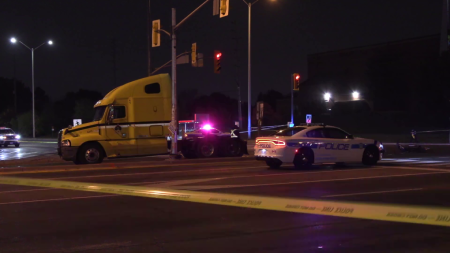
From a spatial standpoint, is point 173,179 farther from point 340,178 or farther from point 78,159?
point 78,159

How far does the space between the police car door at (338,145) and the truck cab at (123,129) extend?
7615 millimetres

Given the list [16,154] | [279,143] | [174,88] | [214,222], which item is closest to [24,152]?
[16,154]

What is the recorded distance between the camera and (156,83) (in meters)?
19.8

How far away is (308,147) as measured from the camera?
14.9m

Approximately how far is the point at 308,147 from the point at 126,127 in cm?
807

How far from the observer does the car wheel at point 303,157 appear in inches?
587

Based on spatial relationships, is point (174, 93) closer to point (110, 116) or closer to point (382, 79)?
point (110, 116)

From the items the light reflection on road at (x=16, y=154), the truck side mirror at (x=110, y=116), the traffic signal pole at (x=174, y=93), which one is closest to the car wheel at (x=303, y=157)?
the traffic signal pole at (x=174, y=93)

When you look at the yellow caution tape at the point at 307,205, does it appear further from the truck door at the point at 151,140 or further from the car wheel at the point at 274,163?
the truck door at the point at 151,140

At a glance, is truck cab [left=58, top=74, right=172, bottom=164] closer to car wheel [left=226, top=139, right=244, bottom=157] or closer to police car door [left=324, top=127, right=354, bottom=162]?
car wheel [left=226, top=139, right=244, bottom=157]

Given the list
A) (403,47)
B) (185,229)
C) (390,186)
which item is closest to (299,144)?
(390,186)

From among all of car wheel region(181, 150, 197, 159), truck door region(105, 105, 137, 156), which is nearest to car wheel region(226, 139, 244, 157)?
car wheel region(181, 150, 197, 159)

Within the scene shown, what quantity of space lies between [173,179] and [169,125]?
6664 millimetres

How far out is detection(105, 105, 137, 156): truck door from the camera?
18688mm
